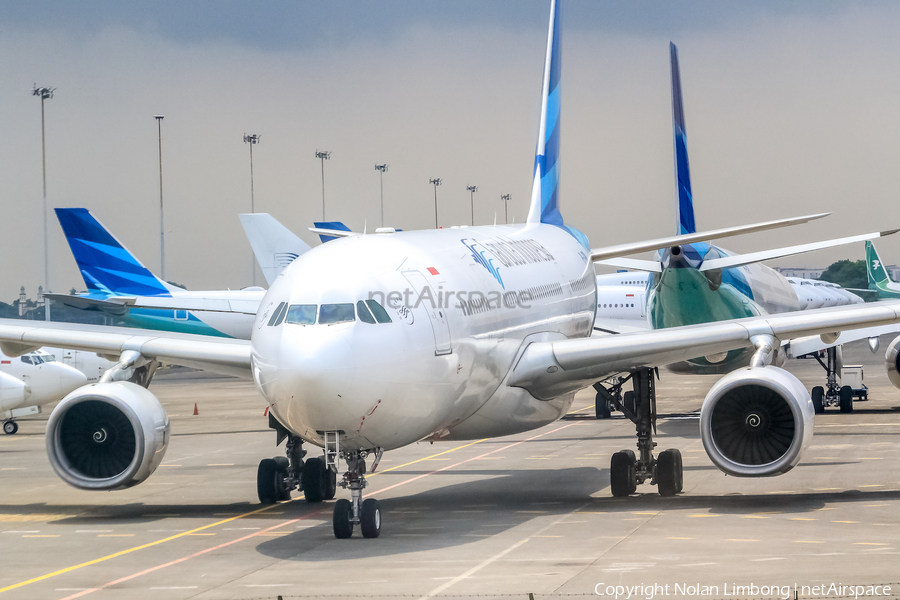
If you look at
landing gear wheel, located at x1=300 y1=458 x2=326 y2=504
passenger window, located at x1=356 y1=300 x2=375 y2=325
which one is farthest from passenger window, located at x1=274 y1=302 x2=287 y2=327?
landing gear wheel, located at x1=300 y1=458 x2=326 y2=504

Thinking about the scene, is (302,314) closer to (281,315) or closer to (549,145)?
(281,315)

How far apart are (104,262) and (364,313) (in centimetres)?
3811

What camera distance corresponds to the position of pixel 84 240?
48.4 meters

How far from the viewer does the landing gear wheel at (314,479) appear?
726 inches

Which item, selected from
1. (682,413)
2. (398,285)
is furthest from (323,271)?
(682,413)

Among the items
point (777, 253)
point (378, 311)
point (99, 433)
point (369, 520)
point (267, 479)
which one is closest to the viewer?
point (378, 311)

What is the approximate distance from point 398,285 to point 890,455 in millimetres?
12710

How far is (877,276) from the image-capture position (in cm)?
9919

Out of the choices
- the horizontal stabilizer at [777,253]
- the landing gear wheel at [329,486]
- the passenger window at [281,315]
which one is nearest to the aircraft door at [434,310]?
the passenger window at [281,315]

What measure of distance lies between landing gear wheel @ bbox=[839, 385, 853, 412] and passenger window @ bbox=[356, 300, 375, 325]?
2265cm

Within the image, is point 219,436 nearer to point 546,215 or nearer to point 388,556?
point 546,215

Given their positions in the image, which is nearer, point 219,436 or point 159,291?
point 219,436

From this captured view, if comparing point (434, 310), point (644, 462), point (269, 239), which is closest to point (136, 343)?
point (434, 310)

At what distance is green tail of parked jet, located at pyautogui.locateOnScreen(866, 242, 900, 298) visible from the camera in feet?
316
